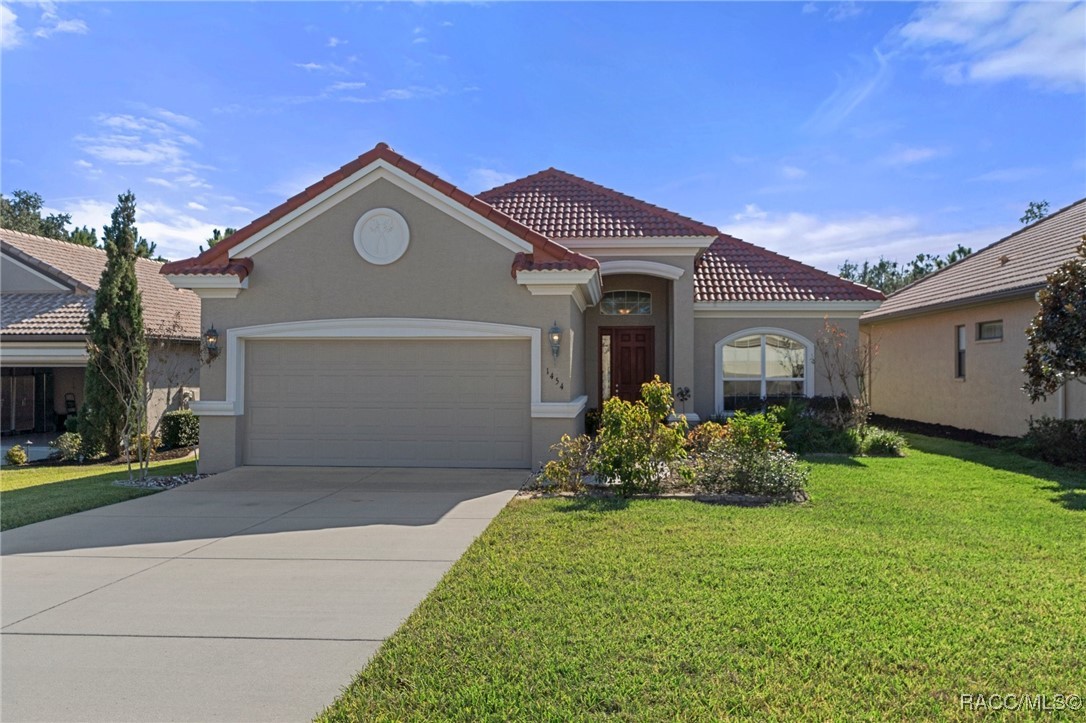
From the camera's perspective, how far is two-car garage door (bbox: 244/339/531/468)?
11.9 metres

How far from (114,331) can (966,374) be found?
20.9 m

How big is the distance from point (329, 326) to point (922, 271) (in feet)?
156

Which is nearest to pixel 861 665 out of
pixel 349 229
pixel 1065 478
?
pixel 1065 478

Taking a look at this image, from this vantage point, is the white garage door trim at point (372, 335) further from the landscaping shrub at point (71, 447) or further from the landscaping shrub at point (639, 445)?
the landscaping shrub at point (71, 447)

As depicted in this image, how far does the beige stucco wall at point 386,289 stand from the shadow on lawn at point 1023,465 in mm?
7170

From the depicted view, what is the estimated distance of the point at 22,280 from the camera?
20.1 metres

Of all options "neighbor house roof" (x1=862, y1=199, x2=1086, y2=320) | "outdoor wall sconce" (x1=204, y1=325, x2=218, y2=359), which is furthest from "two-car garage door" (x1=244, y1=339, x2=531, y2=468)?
"neighbor house roof" (x1=862, y1=199, x2=1086, y2=320)

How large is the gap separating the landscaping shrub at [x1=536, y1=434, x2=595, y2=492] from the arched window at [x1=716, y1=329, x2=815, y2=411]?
7029 mm

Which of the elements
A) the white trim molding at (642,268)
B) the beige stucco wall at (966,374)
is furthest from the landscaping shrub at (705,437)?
the beige stucco wall at (966,374)

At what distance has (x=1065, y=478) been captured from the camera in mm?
10844

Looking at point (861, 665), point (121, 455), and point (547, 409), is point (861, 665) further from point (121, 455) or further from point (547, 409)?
point (121, 455)

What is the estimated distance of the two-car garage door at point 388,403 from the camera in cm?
1185

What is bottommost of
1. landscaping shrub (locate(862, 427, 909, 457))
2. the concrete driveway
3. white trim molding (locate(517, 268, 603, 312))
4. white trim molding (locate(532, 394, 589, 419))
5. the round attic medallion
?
the concrete driveway

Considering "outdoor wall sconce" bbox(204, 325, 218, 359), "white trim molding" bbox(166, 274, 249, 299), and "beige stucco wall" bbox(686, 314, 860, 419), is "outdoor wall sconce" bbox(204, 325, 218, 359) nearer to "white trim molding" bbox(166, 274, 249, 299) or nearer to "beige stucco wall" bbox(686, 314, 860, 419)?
"white trim molding" bbox(166, 274, 249, 299)
